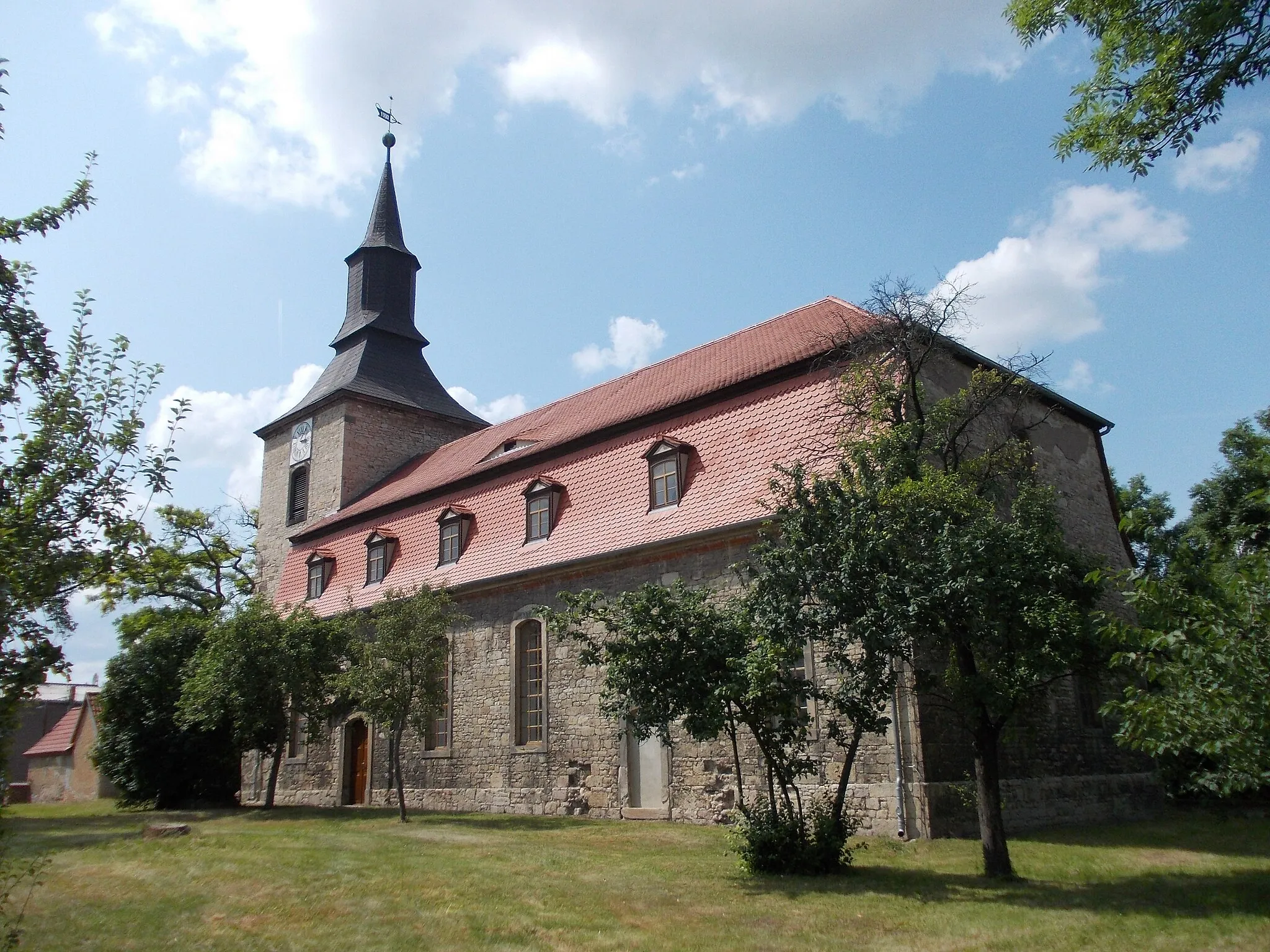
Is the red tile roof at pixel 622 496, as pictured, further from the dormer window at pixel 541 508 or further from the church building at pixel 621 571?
the dormer window at pixel 541 508

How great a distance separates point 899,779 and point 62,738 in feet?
130

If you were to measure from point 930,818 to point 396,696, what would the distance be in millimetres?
8826

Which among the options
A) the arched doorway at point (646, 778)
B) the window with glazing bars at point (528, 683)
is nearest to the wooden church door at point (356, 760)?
the window with glazing bars at point (528, 683)

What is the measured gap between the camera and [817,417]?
15297mm

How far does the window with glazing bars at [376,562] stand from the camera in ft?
77.4

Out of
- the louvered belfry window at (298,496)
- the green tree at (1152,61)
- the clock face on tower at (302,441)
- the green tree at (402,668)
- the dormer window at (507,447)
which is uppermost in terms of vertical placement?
the clock face on tower at (302,441)

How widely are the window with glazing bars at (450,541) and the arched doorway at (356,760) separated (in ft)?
16.0

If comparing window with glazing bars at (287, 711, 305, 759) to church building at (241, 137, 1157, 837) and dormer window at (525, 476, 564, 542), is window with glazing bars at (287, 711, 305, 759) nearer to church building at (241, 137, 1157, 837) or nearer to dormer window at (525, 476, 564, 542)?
church building at (241, 137, 1157, 837)

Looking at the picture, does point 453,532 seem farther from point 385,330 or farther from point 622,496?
point 385,330

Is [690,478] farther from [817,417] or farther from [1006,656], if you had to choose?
[1006,656]

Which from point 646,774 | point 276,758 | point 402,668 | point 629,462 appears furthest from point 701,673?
point 276,758

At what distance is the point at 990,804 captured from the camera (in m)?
10.0

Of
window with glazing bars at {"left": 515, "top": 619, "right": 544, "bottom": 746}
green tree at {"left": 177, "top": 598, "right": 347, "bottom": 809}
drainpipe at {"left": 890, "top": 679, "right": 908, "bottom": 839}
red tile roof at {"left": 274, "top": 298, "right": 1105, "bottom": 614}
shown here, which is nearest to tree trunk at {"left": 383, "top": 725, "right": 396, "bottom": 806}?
green tree at {"left": 177, "top": 598, "right": 347, "bottom": 809}

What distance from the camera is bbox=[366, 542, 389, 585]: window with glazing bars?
23578mm
